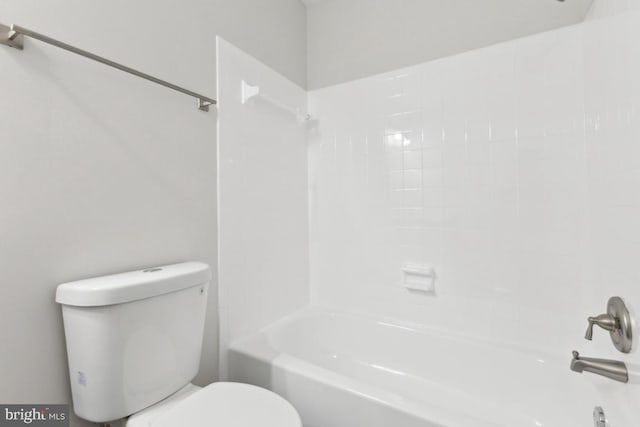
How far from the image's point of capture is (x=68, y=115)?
94 cm

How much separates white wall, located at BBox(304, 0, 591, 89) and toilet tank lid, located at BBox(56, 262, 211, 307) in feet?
5.01

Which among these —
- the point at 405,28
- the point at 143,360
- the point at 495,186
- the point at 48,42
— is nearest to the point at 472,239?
the point at 495,186

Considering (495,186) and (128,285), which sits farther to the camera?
(495,186)

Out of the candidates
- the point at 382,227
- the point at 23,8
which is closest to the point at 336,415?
the point at 382,227

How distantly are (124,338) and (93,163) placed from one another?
55 cm

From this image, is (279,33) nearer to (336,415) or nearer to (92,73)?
(92,73)

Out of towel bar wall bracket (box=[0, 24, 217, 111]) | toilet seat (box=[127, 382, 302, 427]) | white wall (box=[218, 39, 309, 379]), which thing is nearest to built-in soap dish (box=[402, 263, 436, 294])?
white wall (box=[218, 39, 309, 379])

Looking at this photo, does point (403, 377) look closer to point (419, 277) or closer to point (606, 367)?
point (419, 277)

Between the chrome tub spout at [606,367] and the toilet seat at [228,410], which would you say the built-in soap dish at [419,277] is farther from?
the toilet seat at [228,410]

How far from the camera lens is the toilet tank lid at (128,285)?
851 millimetres

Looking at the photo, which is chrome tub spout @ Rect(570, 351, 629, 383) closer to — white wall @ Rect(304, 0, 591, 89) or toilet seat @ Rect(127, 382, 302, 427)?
toilet seat @ Rect(127, 382, 302, 427)

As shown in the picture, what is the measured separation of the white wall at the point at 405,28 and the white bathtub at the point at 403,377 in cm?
150

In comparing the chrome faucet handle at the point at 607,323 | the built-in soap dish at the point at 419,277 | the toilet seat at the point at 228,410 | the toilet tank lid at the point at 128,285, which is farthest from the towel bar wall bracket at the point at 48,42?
the chrome faucet handle at the point at 607,323

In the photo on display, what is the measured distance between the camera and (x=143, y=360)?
96 centimetres
